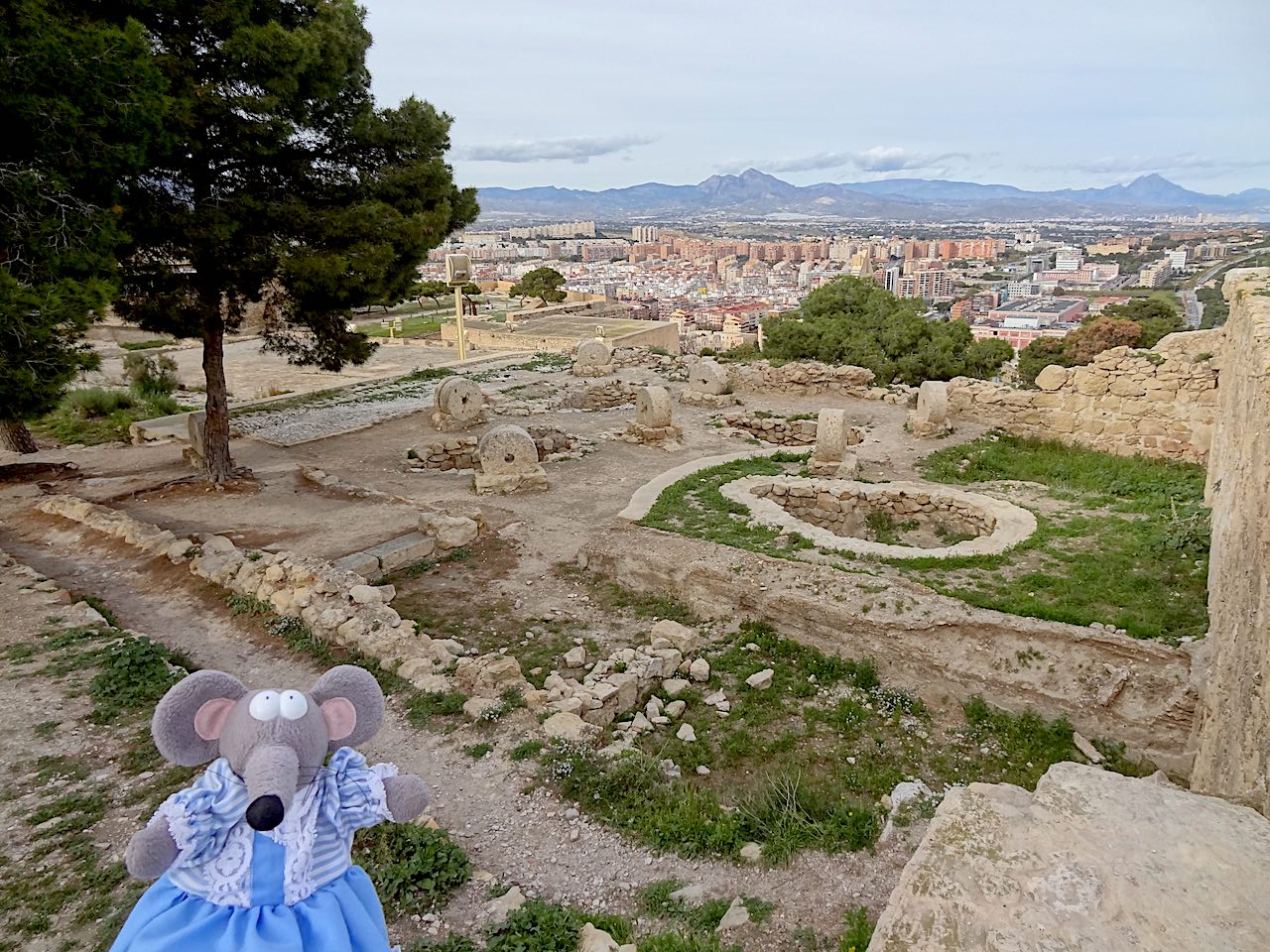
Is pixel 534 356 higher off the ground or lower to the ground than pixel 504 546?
higher

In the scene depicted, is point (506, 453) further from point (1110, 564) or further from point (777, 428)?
point (1110, 564)

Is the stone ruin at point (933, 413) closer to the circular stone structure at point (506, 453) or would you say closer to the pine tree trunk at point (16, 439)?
the circular stone structure at point (506, 453)

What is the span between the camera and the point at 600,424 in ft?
61.1

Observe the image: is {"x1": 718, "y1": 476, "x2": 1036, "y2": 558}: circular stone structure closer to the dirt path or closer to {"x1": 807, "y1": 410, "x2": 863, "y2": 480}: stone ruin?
{"x1": 807, "y1": 410, "x2": 863, "y2": 480}: stone ruin

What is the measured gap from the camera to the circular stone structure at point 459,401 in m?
18.2

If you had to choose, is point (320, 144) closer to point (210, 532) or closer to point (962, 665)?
point (210, 532)

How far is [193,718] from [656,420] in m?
13.9

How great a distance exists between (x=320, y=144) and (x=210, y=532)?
650 centimetres

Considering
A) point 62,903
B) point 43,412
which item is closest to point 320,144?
point 43,412

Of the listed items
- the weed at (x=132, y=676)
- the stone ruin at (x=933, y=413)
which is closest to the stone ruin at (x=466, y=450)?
the stone ruin at (x=933, y=413)

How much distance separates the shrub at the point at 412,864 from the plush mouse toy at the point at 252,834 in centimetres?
160

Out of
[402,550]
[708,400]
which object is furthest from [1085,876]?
[708,400]

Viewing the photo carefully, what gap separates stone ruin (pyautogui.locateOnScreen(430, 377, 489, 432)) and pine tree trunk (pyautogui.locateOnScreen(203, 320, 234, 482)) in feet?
16.9

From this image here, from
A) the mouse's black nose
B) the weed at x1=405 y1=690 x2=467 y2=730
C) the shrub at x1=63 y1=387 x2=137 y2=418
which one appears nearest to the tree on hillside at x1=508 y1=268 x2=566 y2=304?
the shrub at x1=63 y1=387 x2=137 y2=418
